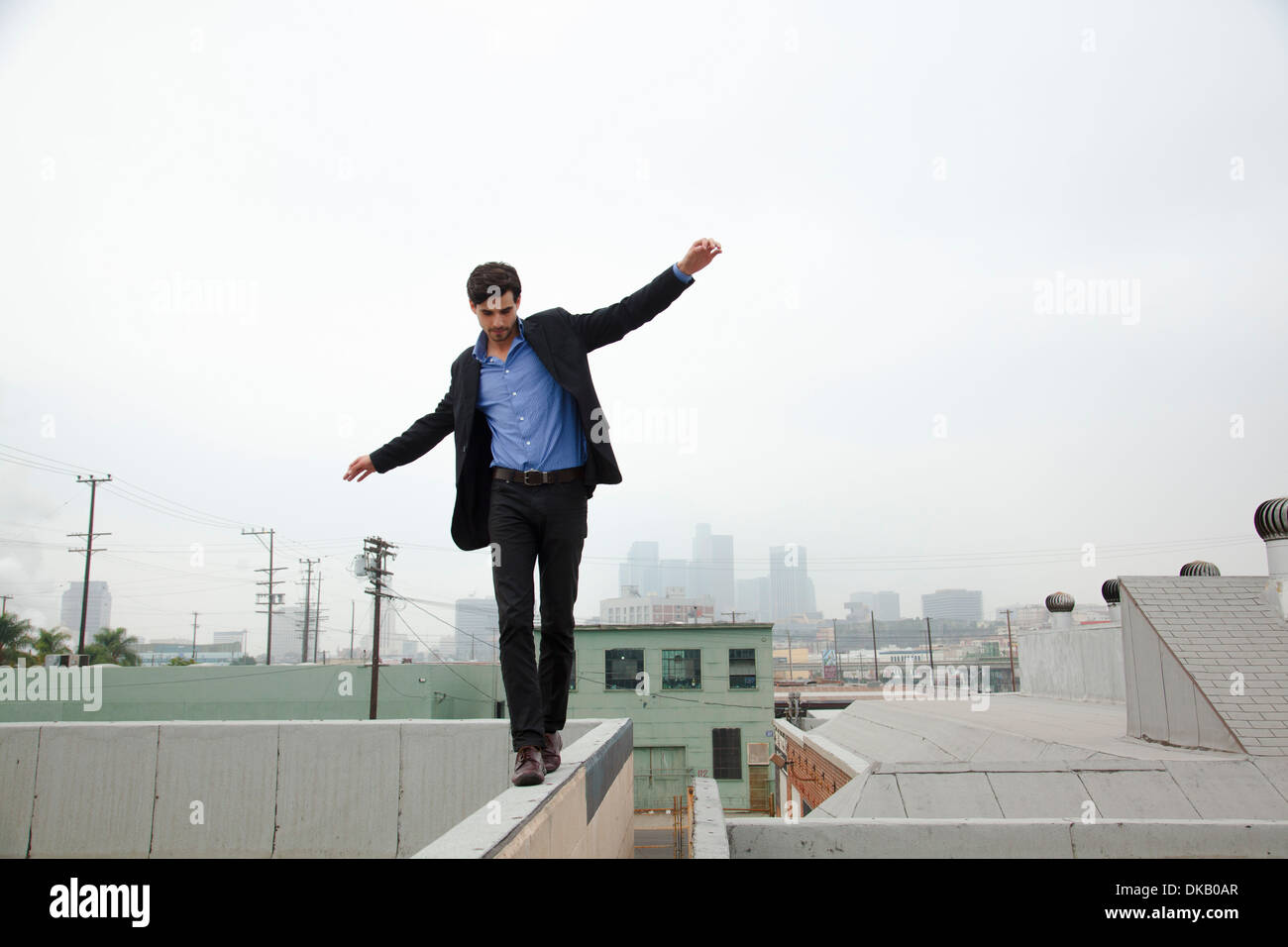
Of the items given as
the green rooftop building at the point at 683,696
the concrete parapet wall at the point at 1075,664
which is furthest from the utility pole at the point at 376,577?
the concrete parapet wall at the point at 1075,664

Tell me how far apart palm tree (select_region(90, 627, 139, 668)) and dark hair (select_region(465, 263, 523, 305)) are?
55.3m

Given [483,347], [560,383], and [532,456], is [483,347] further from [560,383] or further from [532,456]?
[532,456]

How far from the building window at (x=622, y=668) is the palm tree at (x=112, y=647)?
33.1 meters

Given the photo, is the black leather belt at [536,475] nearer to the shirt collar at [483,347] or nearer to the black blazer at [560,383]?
the black blazer at [560,383]

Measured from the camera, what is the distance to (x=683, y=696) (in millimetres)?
33906

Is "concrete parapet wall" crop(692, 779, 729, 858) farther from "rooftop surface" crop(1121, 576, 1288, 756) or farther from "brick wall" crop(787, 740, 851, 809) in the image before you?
"brick wall" crop(787, 740, 851, 809)

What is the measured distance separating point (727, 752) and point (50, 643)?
37.7 metres

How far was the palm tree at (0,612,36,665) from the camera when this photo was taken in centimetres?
4250

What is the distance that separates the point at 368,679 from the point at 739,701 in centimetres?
1728

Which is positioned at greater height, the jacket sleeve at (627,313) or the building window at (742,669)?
the jacket sleeve at (627,313)

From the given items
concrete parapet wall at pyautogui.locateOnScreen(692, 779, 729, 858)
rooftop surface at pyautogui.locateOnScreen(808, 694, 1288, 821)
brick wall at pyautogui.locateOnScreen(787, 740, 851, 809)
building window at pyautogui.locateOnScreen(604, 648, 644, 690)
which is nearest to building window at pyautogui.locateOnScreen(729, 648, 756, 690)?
building window at pyautogui.locateOnScreen(604, 648, 644, 690)

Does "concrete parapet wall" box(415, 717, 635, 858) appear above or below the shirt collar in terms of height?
below

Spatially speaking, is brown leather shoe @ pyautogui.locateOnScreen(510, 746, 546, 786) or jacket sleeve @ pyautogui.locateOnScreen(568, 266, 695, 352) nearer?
brown leather shoe @ pyautogui.locateOnScreen(510, 746, 546, 786)

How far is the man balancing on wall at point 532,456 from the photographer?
11.1ft
